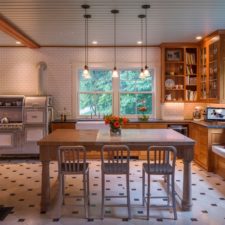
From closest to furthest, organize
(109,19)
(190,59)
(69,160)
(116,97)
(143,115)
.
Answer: (69,160)
(109,19)
(143,115)
(190,59)
(116,97)

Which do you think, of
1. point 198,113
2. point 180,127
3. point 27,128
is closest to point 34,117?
point 27,128

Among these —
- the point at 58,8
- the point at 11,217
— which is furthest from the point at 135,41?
the point at 11,217

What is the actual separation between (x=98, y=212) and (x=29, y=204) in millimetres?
1040

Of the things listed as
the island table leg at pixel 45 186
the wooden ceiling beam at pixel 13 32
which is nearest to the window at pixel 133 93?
the wooden ceiling beam at pixel 13 32

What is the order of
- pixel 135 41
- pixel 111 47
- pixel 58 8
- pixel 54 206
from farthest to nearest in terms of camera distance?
1. pixel 111 47
2. pixel 135 41
3. pixel 58 8
4. pixel 54 206

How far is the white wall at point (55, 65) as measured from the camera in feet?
25.2

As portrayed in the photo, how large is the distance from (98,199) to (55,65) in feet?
13.9

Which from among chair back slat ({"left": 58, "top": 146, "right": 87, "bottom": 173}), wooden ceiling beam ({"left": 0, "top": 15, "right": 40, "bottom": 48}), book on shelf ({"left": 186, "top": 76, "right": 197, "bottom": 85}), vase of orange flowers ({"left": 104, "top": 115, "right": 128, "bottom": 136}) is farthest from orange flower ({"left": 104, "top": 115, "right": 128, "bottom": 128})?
book on shelf ({"left": 186, "top": 76, "right": 197, "bottom": 85})

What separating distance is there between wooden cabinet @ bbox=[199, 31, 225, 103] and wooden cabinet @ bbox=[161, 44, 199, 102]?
0.23m

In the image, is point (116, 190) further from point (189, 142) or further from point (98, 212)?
point (189, 142)

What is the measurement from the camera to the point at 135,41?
23.6 feet

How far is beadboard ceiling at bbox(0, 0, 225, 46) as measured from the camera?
14.4ft

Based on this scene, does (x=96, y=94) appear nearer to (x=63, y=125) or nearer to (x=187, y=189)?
(x=63, y=125)

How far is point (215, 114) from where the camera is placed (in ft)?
22.5
